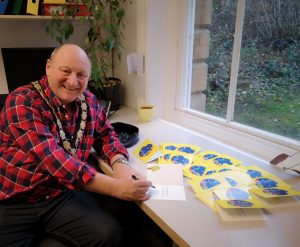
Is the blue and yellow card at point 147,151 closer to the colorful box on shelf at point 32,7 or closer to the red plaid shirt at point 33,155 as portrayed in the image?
the red plaid shirt at point 33,155

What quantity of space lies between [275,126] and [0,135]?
1248 mm

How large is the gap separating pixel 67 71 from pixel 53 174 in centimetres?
42

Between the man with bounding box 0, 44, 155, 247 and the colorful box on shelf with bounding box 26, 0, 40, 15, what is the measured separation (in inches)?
27.3

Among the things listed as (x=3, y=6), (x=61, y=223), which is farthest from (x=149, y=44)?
(x=61, y=223)

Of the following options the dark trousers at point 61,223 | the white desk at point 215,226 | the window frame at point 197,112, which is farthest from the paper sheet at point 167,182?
the window frame at point 197,112

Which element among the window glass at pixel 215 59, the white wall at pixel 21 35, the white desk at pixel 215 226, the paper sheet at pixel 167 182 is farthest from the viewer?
the white wall at pixel 21 35

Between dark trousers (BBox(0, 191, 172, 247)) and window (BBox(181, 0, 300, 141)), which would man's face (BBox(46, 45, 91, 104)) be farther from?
window (BBox(181, 0, 300, 141))

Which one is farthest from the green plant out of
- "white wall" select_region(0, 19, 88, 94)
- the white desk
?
the white desk

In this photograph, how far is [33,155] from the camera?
104 cm

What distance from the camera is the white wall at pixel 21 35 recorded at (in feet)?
6.09

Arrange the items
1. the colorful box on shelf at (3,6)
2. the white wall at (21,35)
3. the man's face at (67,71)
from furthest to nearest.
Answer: the white wall at (21,35) → the colorful box on shelf at (3,6) → the man's face at (67,71)

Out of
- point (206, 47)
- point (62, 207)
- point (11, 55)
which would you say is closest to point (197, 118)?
point (206, 47)

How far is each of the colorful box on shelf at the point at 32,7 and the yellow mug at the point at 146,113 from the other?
0.86 metres

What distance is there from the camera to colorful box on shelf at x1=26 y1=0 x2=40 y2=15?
1.64 metres
